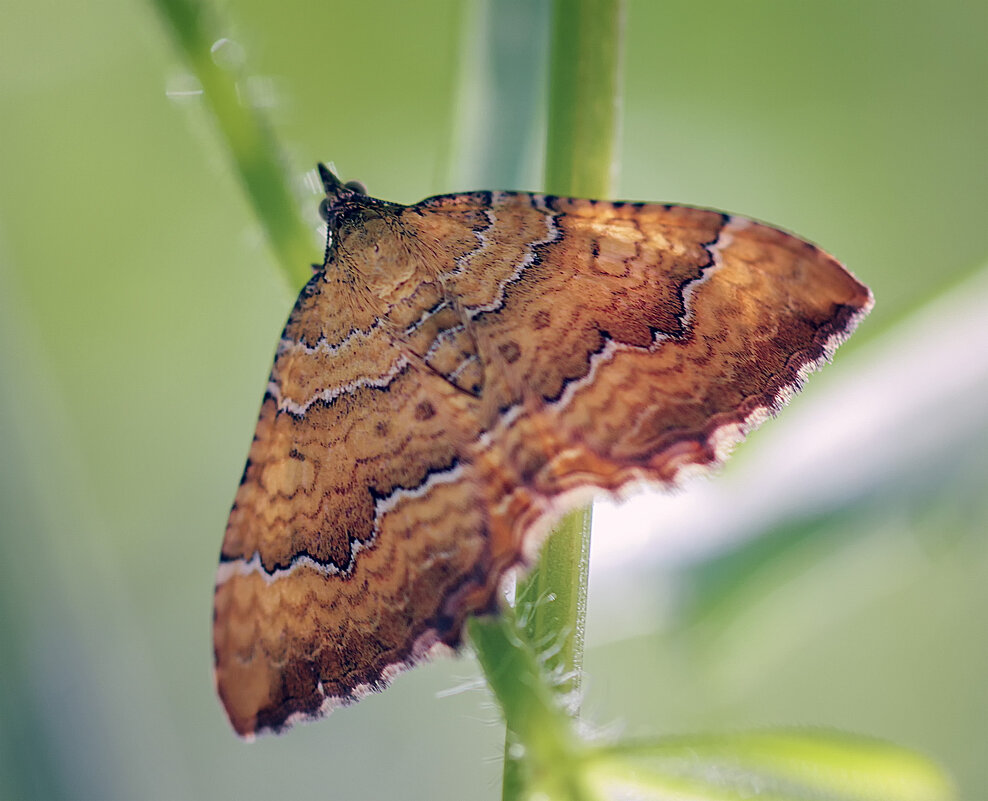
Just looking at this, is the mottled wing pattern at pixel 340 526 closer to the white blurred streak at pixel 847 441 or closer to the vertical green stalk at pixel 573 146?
the vertical green stalk at pixel 573 146

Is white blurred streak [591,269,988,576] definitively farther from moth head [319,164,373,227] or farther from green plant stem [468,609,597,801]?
moth head [319,164,373,227]

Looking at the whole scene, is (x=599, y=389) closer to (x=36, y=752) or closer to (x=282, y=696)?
(x=282, y=696)

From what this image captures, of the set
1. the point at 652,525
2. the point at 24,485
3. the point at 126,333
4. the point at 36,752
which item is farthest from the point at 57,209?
the point at 652,525

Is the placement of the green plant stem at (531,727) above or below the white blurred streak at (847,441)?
below

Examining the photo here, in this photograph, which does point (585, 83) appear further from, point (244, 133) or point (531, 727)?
point (531, 727)

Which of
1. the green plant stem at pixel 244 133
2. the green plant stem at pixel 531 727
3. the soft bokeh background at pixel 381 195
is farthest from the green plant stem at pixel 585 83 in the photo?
the soft bokeh background at pixel 381 195

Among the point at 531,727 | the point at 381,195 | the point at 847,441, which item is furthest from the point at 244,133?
the point at 381,195
